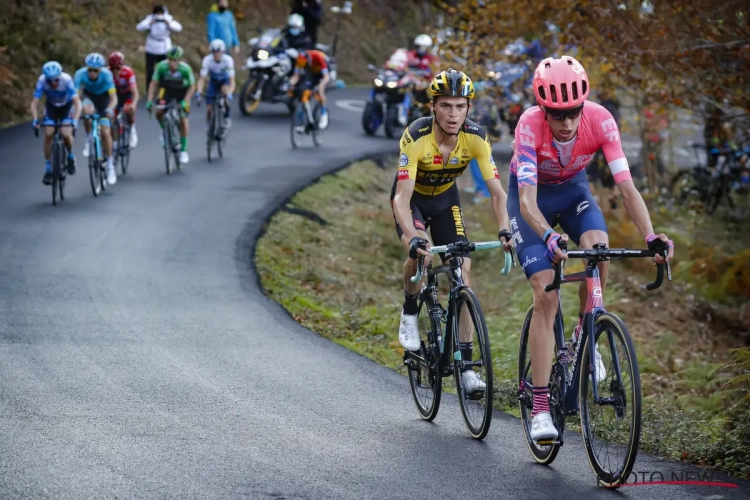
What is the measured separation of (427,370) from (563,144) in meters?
1.99

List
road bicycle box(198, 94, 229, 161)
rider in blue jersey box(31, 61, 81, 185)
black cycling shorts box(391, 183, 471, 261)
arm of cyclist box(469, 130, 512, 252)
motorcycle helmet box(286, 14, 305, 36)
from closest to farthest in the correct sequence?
arm of cyclist box(469, 130, 512, 252)
black cycling shorts box(391, 183, 471, 261)
rider in blue jersey box(31, 61, 81, 185)
road bicycle box(198, 94, 229, 161)
motorcycle helmet box(286, 14, 305, 36)

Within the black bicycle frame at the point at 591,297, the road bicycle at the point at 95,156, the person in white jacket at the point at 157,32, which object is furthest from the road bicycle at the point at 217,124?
the black bicycle frame at the point at 591,297

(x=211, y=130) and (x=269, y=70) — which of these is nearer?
(x=211, y=130)

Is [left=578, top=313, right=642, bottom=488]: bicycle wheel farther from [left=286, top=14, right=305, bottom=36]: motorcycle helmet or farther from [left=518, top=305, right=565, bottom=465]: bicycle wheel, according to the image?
[left=286, top=14, right=305, bottom=36]: motorcycle helmet

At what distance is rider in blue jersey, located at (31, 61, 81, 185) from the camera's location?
16531mm

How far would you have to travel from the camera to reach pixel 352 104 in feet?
105

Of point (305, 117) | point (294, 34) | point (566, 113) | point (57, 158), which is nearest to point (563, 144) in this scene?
point (566, 113)

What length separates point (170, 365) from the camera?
30.6 feet

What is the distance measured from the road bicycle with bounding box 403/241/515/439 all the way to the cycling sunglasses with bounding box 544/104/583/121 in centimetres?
84

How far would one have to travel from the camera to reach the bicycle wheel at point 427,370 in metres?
7.77

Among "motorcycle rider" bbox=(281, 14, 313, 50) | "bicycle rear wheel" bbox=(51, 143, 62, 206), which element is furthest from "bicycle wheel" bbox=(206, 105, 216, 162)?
"motorcycle rider" bbox=(281, 14, 313, 50)

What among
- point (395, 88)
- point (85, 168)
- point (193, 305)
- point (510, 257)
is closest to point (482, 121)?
point (395, 88)

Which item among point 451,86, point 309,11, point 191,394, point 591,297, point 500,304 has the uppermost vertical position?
point 309,11

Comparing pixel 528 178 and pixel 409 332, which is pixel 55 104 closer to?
pixel 409 332
